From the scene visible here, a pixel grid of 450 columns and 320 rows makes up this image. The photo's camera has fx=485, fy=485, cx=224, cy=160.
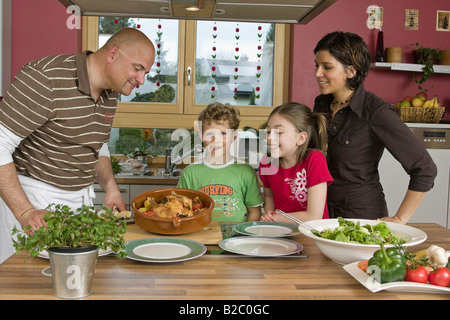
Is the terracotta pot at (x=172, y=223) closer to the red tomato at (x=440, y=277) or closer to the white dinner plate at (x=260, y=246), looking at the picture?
the white dinner plate at (x=260, y=246)

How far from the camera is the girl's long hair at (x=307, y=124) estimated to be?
6.84 ft

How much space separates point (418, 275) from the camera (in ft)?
3.76

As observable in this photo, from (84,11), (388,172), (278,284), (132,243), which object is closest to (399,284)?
(278,284)

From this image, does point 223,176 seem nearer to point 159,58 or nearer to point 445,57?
point 159,58

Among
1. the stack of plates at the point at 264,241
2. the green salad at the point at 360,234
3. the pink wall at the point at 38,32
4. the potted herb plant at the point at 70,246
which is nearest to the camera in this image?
the potted herb plant at the point at 70,246

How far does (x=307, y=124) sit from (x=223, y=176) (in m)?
0.45

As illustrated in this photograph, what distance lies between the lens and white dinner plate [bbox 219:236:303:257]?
1.42 meters

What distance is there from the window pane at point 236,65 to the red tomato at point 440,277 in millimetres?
3287

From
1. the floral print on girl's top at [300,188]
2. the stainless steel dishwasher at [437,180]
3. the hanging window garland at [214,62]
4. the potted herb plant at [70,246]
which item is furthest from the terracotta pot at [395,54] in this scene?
the potted herb plant at [70,246]

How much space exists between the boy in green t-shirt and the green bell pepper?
1064mm

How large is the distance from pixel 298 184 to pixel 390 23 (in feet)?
9.11

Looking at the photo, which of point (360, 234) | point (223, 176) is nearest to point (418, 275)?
point (360, 234)

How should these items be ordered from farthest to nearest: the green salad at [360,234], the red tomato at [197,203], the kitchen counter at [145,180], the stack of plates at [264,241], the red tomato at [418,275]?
the kitchen counter at [145,180], the red tomato at [197,203], the stack of plates at [264,241], the green salad at [360,234], the red tomato at [418,275]

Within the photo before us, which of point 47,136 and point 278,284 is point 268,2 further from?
point 278,284
